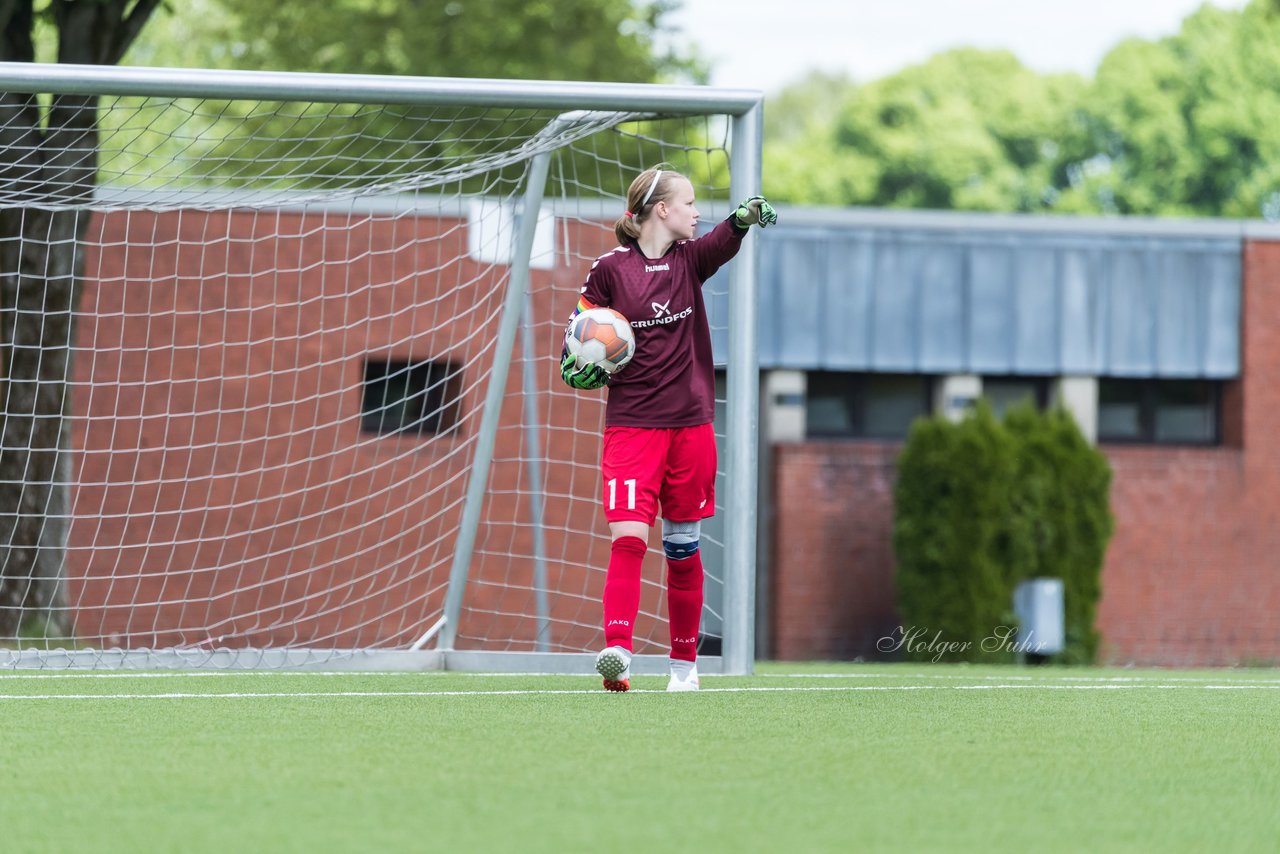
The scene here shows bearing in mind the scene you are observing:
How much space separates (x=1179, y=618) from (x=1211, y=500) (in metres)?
1.23

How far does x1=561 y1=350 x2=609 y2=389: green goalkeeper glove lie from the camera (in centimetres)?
523

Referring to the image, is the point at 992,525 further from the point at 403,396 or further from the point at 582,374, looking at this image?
the point at 582,374

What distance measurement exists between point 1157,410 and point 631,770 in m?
15.1

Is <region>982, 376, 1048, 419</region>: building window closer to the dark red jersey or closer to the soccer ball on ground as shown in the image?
the dark red jersey

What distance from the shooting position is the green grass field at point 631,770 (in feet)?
9.37

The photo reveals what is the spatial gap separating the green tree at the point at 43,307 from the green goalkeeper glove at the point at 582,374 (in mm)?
5381

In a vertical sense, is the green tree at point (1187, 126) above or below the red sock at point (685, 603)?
above

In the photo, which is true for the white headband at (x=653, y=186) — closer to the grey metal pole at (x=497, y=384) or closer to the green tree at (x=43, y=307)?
the grey metal pole at (x=497, y=384)

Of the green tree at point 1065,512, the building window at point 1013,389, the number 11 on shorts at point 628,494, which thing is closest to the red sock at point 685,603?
the number 11 on shorts at point 628,494

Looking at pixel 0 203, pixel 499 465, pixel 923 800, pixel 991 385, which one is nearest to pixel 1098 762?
pixel 923 800

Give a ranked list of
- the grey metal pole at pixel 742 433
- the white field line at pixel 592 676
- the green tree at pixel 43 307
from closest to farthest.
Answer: the white field line at pixel 592 676, the grey metal pole at pixel 742 433, the green tree at pixel 43 307

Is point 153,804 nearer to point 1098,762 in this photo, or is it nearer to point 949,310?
point 1098,762

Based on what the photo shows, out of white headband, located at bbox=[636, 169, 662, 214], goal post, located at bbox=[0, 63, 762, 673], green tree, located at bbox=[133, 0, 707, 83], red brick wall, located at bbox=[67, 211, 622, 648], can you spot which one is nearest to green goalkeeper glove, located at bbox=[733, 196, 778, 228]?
white headband, located at bbox=[636, 169, 662, 214]

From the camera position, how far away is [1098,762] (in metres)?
3.65
